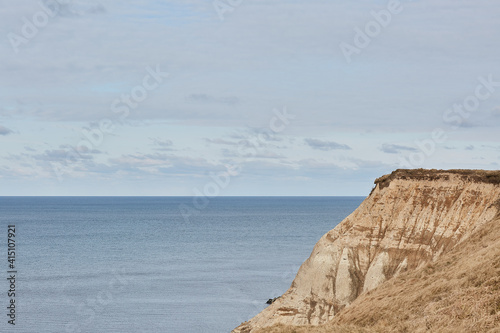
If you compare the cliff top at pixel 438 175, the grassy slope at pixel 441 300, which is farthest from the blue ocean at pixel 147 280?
the grassy slope at pixel 441 300

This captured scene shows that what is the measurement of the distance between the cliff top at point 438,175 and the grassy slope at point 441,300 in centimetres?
802

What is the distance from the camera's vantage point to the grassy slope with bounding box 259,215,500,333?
31.9 metres

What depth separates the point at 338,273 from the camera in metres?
53.2

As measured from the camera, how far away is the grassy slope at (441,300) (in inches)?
1257

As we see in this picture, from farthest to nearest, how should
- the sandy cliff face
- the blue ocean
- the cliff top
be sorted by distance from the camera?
the blue ocean < the cliff top < the sandy cliff face

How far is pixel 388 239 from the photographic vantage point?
2114 inches

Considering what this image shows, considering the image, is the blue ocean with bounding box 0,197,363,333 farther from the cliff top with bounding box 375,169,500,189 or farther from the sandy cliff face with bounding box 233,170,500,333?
the cliff top with bounding box 375,169,500,189

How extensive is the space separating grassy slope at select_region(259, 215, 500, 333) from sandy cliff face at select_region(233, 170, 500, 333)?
5973mm

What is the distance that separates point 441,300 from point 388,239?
18603 millimetres

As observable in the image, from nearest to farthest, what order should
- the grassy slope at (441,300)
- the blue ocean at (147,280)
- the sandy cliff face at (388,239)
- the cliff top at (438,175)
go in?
the grassy slope at (441,300) → the sandy cliff face at (388,239) → the cliff top at (438,175) → the blue ocean at (147,280)

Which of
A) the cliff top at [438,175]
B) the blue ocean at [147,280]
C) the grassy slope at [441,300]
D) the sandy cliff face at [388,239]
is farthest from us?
the blue ocean at [147,280]

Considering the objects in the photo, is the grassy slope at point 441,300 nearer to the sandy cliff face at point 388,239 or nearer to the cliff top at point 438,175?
the sandy cliff face at point 388,239

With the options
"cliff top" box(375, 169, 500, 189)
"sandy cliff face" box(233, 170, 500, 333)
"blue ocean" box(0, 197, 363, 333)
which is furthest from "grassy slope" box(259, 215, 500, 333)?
"blue ocean" box(0, 197, 363, 333)

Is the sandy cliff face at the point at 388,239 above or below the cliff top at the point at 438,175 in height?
below
